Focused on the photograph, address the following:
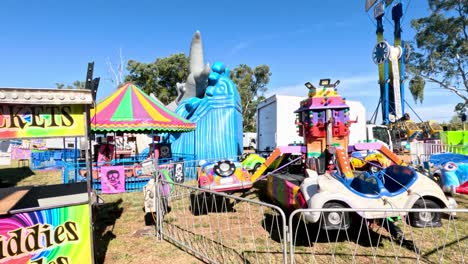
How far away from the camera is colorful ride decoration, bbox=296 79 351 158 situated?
704 centimetres

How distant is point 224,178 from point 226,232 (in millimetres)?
1167

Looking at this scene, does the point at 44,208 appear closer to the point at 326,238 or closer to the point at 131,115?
the point at 326,238

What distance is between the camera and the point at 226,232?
524 cm

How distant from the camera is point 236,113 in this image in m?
14.6

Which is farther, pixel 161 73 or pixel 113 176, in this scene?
pixel 161 73

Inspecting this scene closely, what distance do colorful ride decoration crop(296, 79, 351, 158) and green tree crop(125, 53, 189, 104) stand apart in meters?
29.2

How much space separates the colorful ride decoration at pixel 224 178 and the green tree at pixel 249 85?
33.6 metres

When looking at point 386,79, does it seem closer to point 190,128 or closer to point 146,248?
point 190,128

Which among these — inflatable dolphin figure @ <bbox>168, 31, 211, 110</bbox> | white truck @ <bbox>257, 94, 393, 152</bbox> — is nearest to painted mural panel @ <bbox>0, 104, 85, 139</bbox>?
white truck @ <bbox>257, 94, 393, 152</bbox>

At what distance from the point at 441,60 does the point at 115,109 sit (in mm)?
35463

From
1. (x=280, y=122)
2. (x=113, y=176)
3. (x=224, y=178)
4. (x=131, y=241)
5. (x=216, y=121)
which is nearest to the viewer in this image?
(x=131, y=241)

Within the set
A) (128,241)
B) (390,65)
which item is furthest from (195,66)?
(390,65)

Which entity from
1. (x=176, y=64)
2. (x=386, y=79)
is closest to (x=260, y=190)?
(x=386, y=79)

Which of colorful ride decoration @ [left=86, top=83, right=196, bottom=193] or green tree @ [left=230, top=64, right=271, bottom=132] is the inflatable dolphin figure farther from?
green tree @ [left=230, top=64, right=271, bottom=132]
